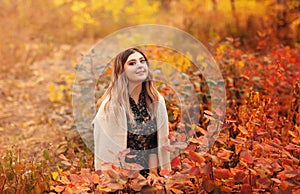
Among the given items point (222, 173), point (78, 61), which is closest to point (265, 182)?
point (222, 173)

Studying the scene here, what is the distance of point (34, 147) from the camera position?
4.12 meters

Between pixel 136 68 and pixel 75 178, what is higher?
pixel 136 68

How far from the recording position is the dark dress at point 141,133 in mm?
2596

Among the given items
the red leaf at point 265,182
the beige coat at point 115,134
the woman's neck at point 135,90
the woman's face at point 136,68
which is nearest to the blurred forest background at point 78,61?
the red leaf at point 265,182

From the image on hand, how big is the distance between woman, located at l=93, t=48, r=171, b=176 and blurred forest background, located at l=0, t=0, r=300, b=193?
0.26 metres

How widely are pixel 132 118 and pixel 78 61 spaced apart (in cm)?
404

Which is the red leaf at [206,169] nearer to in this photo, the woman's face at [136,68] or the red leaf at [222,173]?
the red leaf at [222,173]

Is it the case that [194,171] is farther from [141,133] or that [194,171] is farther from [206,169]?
[141,133]

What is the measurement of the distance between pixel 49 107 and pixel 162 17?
319 centimetres

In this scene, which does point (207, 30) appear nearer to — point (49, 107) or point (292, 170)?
point (49, 107)

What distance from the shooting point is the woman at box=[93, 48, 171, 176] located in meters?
2.49

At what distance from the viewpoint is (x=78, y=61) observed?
6.46 meters

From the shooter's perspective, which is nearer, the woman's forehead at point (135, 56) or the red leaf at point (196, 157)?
the red leaf at point (196, 157)

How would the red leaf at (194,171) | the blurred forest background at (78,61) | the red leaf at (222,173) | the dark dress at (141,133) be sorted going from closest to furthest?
1. the red leaf at (194,171)
2. the red leaf at (222,173)
3. the dark dress at (141,133)
4. the blurred forest background at (78,61)
